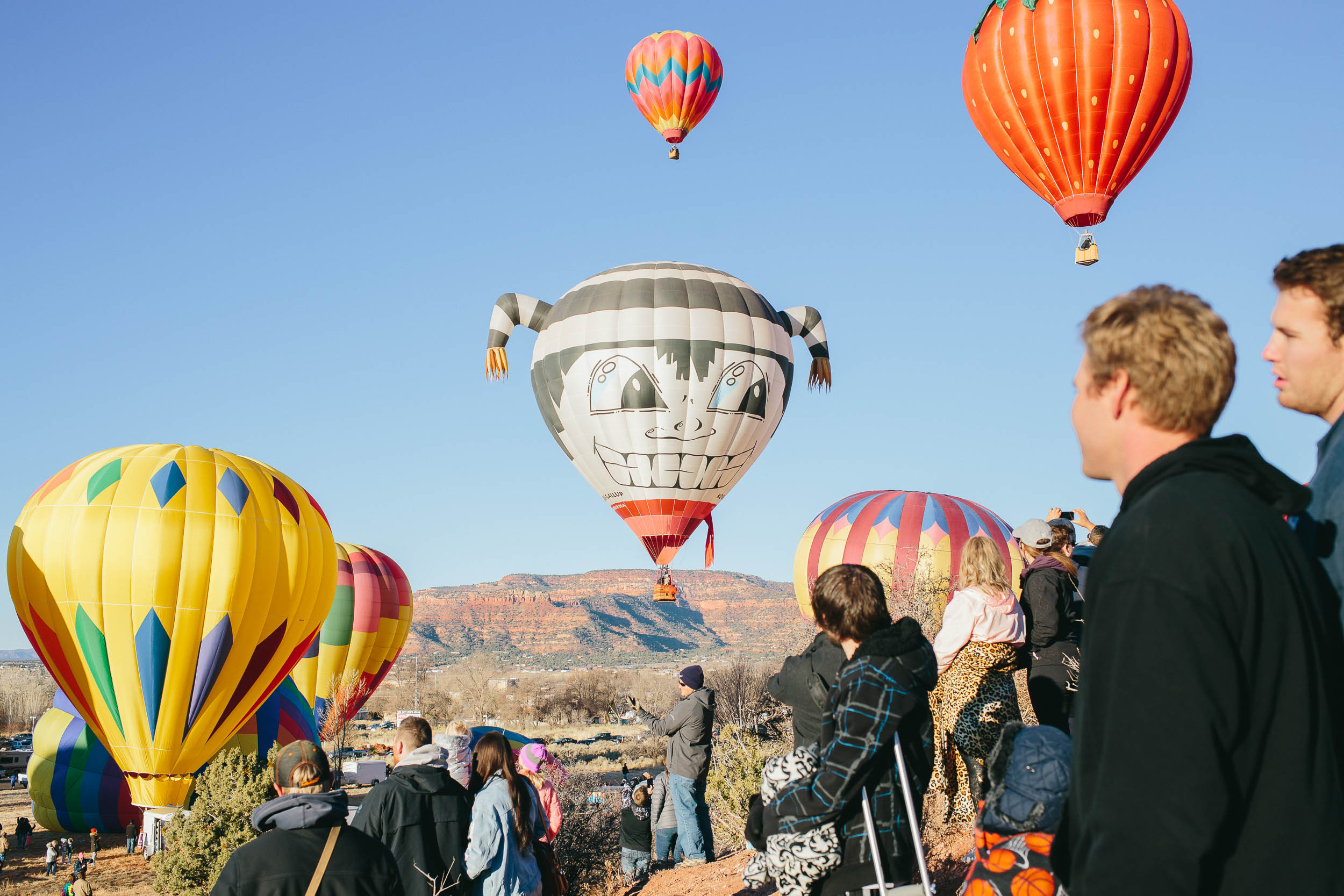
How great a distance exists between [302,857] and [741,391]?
1667 cm

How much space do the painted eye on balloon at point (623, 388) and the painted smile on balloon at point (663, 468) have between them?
87 cm

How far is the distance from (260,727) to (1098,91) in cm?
1776

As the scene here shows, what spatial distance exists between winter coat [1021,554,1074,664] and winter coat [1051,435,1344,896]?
3.77m

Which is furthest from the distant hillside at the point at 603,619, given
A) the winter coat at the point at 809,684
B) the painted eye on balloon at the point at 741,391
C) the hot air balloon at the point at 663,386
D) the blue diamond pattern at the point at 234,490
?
the winter coat at the point at 809,684

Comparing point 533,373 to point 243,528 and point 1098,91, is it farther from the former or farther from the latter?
point 1098,91

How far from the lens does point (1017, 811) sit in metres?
2.84

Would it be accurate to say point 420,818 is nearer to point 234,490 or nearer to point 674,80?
point 234,490

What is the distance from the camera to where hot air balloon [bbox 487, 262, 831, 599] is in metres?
18.9

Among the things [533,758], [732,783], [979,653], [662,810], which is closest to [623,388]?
[732,783]

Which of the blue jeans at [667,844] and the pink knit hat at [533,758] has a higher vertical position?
the pink knit hat at [533,758]

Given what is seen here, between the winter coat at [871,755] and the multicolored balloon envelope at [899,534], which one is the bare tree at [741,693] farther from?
the winter coat at [871,755]

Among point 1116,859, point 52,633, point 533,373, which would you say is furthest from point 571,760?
point 1116,859

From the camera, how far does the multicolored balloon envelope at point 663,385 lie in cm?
1889

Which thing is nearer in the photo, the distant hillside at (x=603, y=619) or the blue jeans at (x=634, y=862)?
the blue jeans at (x=634, y=862)
